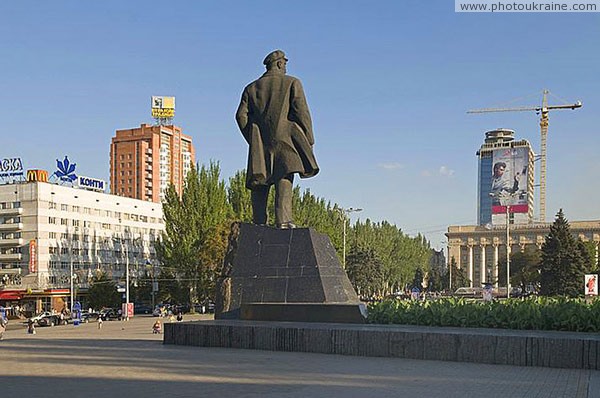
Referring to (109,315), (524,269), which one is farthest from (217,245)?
(524,269)

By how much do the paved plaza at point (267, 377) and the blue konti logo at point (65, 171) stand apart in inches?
2302

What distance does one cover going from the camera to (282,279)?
14812 mm

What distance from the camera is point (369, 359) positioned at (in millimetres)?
11703

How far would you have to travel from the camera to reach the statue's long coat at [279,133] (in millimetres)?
15867

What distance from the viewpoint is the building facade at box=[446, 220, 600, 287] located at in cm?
11373

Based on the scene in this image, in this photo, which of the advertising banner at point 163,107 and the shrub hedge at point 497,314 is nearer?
the shrub hedge at point 497,314

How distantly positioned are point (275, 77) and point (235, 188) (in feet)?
120

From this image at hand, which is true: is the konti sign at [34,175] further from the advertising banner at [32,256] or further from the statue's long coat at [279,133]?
the statue's long coat at [279,133]

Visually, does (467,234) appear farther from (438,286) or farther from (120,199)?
(120,199)

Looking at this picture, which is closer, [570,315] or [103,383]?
[103,383]

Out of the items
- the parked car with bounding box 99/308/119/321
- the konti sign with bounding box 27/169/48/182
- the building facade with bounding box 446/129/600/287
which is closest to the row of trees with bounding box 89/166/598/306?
the parked car with bounding box 99/308/119/321

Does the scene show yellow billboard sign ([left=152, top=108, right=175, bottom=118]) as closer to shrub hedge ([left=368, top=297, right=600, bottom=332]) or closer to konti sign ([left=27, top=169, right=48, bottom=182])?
konti sign ([left=27, top=169, right=48, bottom=182])

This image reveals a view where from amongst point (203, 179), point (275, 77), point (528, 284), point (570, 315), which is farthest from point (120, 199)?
point (570, 315)

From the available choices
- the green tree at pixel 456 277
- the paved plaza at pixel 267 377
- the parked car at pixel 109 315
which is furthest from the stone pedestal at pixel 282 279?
the green tree at pixel 456 277
